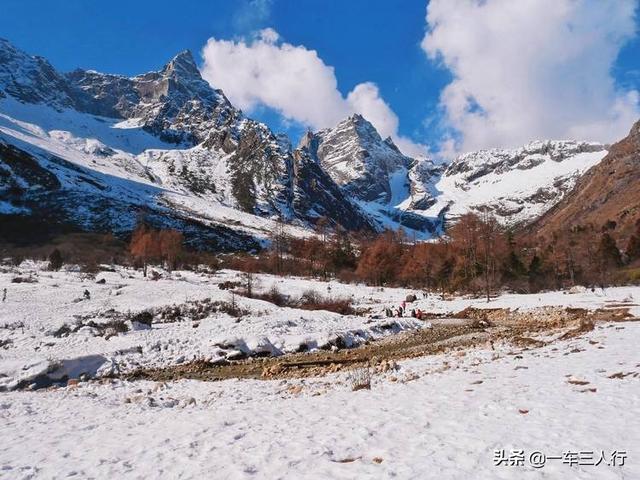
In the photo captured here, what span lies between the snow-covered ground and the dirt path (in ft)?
5.37

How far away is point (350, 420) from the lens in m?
9.96

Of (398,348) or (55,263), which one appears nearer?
(398,348)

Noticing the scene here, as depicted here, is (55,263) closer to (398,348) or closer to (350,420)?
(398,348)

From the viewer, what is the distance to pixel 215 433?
962 centimetres

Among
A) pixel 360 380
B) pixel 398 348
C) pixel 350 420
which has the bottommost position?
pixel 398 348

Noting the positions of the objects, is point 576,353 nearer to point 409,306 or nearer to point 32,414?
point 32,414

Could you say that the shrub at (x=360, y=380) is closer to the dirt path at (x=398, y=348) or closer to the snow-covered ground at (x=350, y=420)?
the snow-covered ground at (x=350, y=420)

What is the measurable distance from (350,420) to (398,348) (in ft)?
50.1

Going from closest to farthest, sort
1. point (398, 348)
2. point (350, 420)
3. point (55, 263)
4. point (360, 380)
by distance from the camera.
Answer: point (350, 420)
point (360, 380)
point (398, 348)
point (55, 263)

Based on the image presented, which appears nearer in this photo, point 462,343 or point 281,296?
point 462,343

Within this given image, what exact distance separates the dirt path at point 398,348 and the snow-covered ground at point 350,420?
164 centimetres

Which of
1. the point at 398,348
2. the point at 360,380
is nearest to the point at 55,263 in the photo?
the point at 398,348

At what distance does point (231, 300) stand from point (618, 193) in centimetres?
19081

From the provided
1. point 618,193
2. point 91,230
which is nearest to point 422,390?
point 91,230
